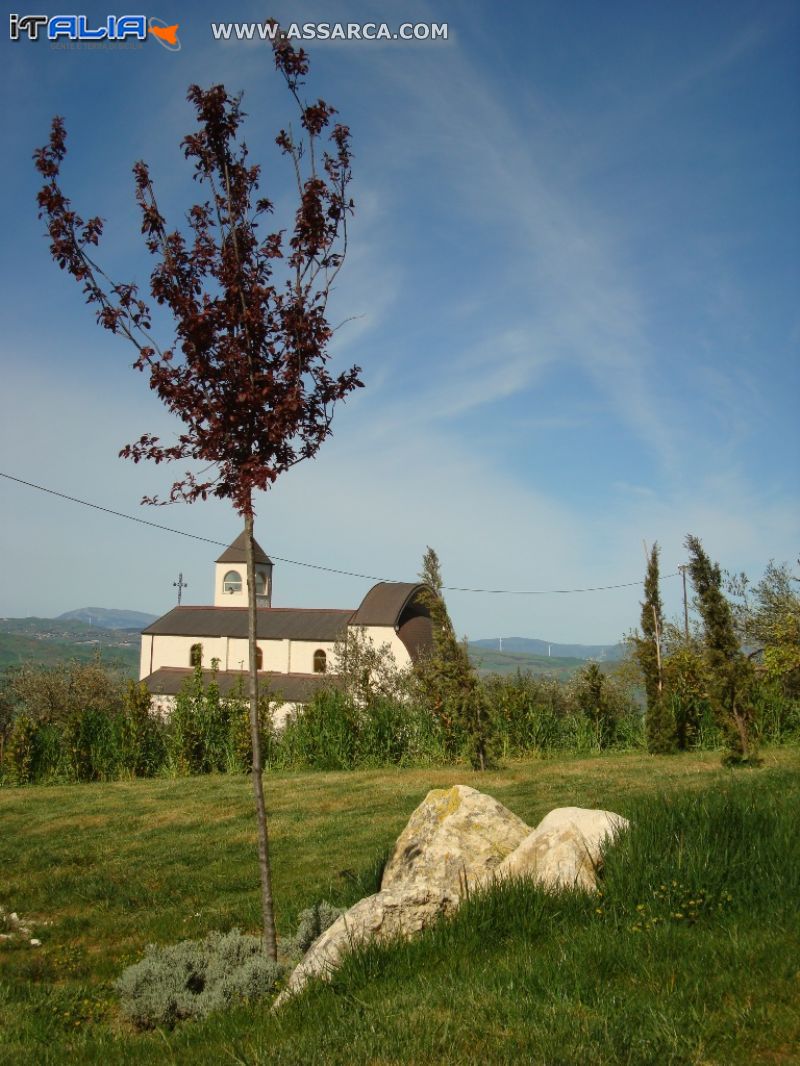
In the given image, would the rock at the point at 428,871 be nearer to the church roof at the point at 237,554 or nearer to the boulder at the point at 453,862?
the boulder at the point at 453,862

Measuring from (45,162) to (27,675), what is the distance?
45929 millimetres

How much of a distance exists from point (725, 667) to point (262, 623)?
146 ft

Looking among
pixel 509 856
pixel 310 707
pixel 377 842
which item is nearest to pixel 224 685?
pixel 310 707

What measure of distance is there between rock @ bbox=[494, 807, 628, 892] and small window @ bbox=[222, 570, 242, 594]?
5386cm

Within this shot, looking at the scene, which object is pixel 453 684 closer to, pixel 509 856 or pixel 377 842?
pixel 377 842

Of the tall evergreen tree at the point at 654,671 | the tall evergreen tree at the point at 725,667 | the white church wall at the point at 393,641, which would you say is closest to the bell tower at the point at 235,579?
the white church wall at the point at 393,641

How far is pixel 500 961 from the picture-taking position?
4148 mm

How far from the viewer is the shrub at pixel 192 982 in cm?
474

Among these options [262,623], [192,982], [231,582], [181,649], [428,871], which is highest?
[231,582]

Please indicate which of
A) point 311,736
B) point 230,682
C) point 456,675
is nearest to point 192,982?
point 456,675

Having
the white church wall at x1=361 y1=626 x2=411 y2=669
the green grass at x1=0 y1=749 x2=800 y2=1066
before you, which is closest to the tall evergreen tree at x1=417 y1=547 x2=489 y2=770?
the green grass at x1=0 y1=749 x2=800 y2=1066

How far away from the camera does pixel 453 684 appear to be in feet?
48.8

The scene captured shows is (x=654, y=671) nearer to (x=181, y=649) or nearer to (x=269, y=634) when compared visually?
(x=269, y=634)

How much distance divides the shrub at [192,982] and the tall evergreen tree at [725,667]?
970 cm
